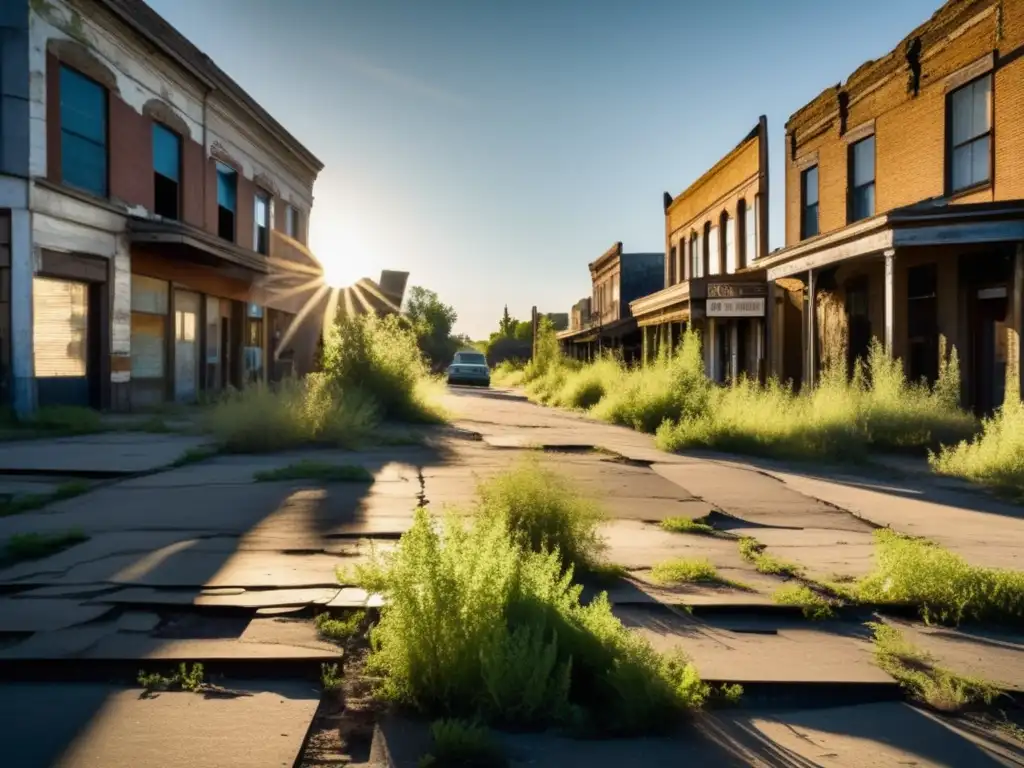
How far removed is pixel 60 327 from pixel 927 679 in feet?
52.4

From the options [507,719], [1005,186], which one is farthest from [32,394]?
[1005,186]

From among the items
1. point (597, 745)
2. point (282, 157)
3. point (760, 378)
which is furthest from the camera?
point (282, 157)

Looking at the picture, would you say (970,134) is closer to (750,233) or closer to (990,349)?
(990,349)

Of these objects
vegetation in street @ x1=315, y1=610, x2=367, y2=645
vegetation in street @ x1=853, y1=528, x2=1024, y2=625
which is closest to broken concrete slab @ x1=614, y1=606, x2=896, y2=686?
vegetation in street @ x1=853, y1=528, x2=1024, y2=625

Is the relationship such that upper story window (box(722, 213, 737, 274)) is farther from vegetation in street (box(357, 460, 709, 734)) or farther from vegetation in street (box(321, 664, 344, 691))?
vegetation in street (box(321, 664, 344, 691))

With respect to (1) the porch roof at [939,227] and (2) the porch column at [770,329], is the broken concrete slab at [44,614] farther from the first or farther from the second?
(2) the porch column at [770,329]

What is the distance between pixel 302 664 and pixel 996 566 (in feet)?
15.3

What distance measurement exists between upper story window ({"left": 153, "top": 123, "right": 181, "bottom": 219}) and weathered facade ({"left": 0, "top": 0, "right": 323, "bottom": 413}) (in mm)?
37

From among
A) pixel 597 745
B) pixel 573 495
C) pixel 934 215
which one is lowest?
pixel 597 745

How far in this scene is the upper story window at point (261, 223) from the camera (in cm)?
2744

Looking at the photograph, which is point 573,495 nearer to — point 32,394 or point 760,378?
point 32,394

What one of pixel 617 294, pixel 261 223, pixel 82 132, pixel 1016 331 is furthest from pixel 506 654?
pixel 617 294

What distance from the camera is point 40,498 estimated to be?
25.4 ft

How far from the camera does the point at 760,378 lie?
23.7 m
